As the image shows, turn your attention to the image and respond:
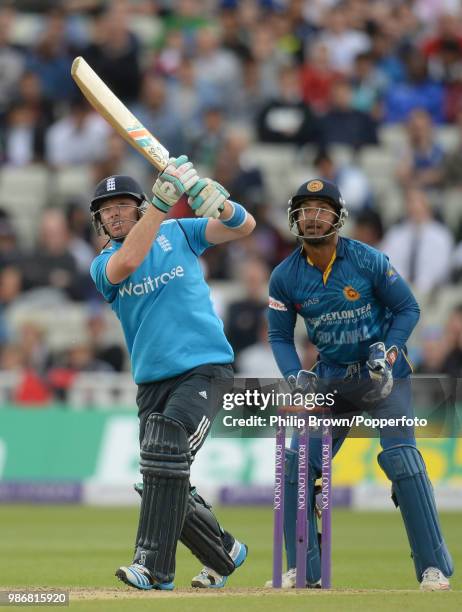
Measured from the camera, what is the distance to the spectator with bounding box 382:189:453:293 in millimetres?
16266

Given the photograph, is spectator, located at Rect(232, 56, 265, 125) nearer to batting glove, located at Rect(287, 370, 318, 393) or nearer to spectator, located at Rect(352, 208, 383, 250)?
spectator, located at Rect(352, 208, 383, 250)

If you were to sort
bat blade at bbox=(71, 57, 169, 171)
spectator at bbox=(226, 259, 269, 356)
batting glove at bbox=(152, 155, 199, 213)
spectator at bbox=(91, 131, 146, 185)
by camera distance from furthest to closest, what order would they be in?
spectator at bbox=(91, 131, 146, 185), spectator at bbox=(226, 259, 269, 356), bat blade at bbox=(71, 57, 169, 171), batting glove at bbox=(152, 155, 199, 213)

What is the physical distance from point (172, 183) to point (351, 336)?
1.32 metres

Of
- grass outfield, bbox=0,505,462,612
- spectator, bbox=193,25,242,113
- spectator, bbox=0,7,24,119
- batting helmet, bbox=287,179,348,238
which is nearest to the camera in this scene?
grass outfield, bbox=0,505,462,612

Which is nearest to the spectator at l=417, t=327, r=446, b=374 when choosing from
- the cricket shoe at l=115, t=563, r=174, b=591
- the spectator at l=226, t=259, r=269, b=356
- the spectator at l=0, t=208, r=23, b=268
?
the spectator at l=226, t=259, r=269, b=356

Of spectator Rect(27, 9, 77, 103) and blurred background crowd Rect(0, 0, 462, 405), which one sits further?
spectator Rect(27, 9, 77, 103)

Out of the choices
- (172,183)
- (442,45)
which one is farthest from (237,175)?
(172,183)

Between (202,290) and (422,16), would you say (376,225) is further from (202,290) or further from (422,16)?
(202,290)

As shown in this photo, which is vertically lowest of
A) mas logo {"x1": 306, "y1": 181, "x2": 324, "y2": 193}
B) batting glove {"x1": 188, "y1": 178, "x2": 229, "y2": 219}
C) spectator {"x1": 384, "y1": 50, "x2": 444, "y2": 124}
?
batting glove {"x1": 188, "y1": 178, "x2": 229, "y2": 219}

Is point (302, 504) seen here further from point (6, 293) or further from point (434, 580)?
point (6, 293)

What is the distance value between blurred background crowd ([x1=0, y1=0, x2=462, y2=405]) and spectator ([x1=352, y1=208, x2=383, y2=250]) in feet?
0.06

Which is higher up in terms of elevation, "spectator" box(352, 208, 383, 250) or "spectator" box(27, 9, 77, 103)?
"spectator" box(27, 9, 77, 103)

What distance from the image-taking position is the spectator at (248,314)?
1611 centimetres

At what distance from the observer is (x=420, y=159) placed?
59.2 ft
